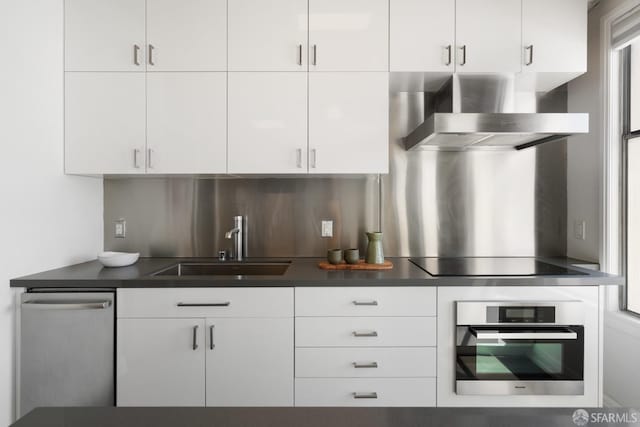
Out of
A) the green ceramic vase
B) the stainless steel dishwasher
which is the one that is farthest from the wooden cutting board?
the stainless steel dishwasher

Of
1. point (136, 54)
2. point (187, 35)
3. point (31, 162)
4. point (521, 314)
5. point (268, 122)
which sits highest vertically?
point (187, 35)

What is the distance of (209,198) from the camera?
2.59m

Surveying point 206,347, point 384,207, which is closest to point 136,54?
point 206,347

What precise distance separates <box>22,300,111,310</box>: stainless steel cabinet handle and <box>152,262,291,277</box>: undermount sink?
59cm

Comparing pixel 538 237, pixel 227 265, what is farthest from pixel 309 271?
pixel 538 237

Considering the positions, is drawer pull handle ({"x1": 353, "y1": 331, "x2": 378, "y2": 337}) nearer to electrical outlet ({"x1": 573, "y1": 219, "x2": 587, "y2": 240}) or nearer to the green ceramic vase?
the green ceramic vase

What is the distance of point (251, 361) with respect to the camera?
1873mm

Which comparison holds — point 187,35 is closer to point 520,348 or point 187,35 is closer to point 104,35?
point 104,35

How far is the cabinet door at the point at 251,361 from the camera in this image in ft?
6.14

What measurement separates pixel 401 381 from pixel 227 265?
1.27 m

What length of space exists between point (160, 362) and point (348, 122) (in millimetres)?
1641

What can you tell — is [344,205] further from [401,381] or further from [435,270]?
[401,381]

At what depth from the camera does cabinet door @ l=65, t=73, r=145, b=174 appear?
2189mm

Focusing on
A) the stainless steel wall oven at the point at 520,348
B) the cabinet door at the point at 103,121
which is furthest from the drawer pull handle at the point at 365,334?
the cabinet door at the point at 103,121
